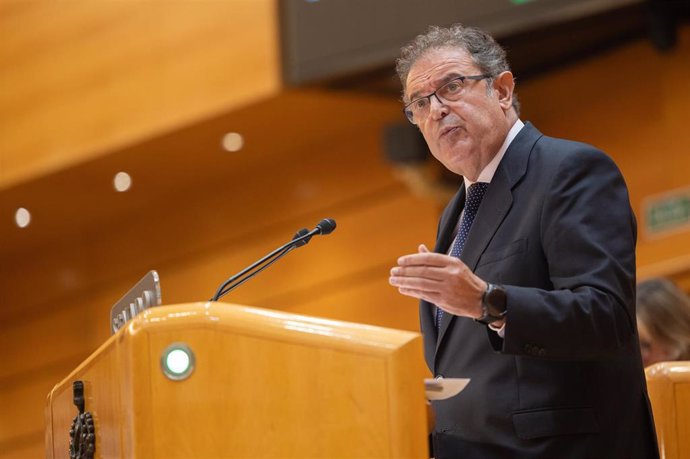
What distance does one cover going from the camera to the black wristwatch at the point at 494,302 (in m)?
1.67

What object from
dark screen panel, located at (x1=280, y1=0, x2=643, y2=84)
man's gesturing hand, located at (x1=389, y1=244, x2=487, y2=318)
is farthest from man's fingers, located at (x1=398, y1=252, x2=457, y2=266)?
dark screen panel, located at (x1=280, y1=0, x2=643, y2=84)

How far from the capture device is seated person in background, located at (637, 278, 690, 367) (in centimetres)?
302

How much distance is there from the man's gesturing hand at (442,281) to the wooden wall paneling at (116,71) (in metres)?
3.11

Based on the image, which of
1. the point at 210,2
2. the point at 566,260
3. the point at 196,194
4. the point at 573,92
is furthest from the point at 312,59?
the point at 566,260

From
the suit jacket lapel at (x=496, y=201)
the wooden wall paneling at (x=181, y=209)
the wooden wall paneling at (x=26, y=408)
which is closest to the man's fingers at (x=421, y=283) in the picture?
the suit jacket lapel at (x=496, y=201)

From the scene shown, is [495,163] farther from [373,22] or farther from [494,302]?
[373,22]

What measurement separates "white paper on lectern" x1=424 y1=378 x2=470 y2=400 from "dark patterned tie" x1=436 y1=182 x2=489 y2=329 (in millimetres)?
228

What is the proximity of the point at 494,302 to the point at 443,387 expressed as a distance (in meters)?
0.18

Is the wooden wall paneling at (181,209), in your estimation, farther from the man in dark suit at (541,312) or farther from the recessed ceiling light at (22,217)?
the man in dark suit at (541,312)

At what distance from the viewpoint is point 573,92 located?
4.77 m

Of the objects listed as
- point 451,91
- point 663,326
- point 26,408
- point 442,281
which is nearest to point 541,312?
point 442,281

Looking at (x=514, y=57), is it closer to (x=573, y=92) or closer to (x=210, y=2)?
(x=573, y=92)

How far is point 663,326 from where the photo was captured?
304 cm

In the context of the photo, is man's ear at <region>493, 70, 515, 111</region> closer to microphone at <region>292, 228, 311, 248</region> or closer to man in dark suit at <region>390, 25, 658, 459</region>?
man in dark suit at <region>390, 25, 658, 459</region>
